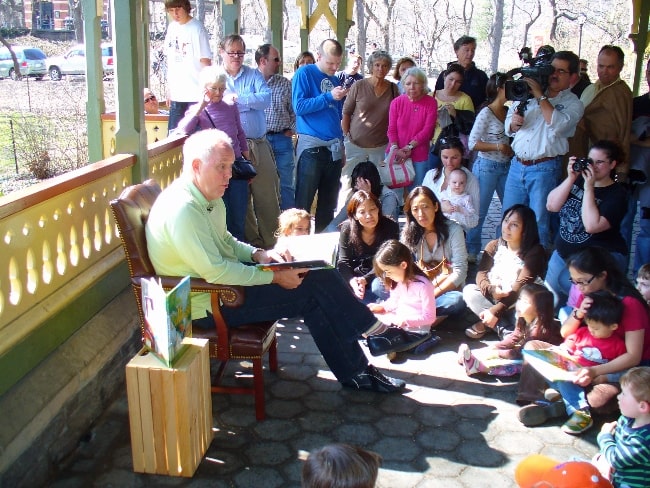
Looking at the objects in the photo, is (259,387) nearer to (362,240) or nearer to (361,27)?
(362,240)

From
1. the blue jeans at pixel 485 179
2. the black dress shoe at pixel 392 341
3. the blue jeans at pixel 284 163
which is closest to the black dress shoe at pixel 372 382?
the black dress shoe at pixel 392 341

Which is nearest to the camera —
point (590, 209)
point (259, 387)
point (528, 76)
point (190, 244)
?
point (190, 244)

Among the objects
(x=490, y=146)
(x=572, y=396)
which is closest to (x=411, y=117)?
(x=490, y=146)

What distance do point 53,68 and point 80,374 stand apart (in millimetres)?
25861

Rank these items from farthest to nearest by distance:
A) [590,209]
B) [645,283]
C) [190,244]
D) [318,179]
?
1. [318,179]
2. [590,209]
3. [645,283]
4. [190,244]

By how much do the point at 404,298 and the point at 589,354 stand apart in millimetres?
1257

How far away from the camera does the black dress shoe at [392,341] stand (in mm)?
4147

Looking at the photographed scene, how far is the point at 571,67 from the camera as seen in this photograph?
5297 mm

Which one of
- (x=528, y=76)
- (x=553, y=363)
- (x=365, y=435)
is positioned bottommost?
(x=365, y=435)

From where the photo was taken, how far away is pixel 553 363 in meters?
3.61

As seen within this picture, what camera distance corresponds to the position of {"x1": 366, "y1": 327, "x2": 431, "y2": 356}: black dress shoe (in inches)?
163

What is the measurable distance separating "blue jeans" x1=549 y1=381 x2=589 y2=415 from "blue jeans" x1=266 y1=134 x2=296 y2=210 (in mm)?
3733

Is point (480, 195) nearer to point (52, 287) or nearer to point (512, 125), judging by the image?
point (512, 125)

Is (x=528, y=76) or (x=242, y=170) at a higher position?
(x=528, y=76)
